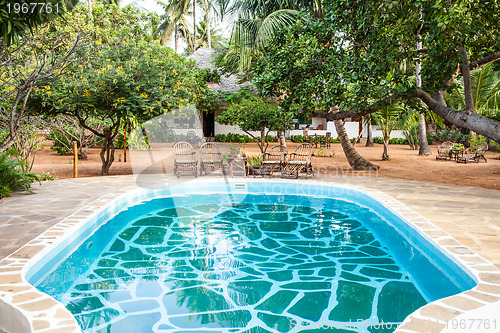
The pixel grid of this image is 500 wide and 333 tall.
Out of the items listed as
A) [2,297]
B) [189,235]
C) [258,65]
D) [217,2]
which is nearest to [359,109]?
[258,65]

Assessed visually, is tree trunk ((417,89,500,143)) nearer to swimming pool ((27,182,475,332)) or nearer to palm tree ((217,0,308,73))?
swimming pool ((27,182,475,332))

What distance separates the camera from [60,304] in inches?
122

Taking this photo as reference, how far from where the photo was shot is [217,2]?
48.9ft

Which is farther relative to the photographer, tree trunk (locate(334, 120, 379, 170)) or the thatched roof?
the thatched roof

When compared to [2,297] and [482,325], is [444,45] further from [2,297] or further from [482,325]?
[2,297]

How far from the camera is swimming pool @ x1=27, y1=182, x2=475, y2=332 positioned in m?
3.73

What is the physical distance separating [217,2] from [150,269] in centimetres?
1267

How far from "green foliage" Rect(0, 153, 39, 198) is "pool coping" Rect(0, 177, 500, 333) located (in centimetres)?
287

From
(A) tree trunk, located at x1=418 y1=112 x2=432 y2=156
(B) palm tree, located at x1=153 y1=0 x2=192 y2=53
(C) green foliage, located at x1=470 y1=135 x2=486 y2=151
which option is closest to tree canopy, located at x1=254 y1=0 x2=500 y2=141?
(C) green foliage, located at x1=470 y1=135 x2=486 y2=151

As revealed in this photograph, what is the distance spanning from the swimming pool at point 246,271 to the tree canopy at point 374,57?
8.52 feet

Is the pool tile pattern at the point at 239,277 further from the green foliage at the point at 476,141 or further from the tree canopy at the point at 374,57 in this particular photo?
the green foliage at the point at 476,141

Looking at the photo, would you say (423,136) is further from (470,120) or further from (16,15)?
(16,15)

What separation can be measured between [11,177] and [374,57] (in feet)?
25.7

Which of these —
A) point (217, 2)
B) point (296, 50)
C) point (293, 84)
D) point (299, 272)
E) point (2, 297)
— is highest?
point (217, 2)
